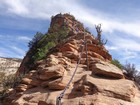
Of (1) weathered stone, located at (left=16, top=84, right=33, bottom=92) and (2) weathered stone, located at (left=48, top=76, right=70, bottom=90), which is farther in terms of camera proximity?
(1) weathered stone, located at (left=16, top=84, right=33, bottom=92)

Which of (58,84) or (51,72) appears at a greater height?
(51,72)

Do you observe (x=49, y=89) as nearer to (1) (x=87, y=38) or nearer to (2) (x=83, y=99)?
(2) (x=83, y=99)

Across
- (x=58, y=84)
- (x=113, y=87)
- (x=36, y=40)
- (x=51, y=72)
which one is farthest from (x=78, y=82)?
→ (x=36, y=40)

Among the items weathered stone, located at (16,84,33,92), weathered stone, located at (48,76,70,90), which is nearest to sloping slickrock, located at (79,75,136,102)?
weathered stone, located at (48,76,70,90)

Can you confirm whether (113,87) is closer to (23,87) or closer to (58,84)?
(58,84)

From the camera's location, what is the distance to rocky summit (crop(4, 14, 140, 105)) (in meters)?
14.2

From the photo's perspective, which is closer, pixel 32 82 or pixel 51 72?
pixel 51 72

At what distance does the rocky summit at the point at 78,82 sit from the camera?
14203 millimetres

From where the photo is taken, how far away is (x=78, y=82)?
1592 centimetres

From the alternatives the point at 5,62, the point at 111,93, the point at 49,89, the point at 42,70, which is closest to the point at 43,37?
the point at 42,70

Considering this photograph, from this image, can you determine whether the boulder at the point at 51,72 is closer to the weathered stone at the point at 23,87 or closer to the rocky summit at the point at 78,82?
the rocky summit at the point at 78,82

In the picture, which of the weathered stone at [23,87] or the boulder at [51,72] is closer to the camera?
the boulder at [51,72]

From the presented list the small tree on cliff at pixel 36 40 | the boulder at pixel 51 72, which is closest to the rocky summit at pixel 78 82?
the boulder at pixel 51 72

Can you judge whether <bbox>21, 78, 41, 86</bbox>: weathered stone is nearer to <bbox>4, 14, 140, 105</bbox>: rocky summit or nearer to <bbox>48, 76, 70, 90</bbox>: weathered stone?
<bbox>4, 14, 140, 105</bbox>: rocky summit
